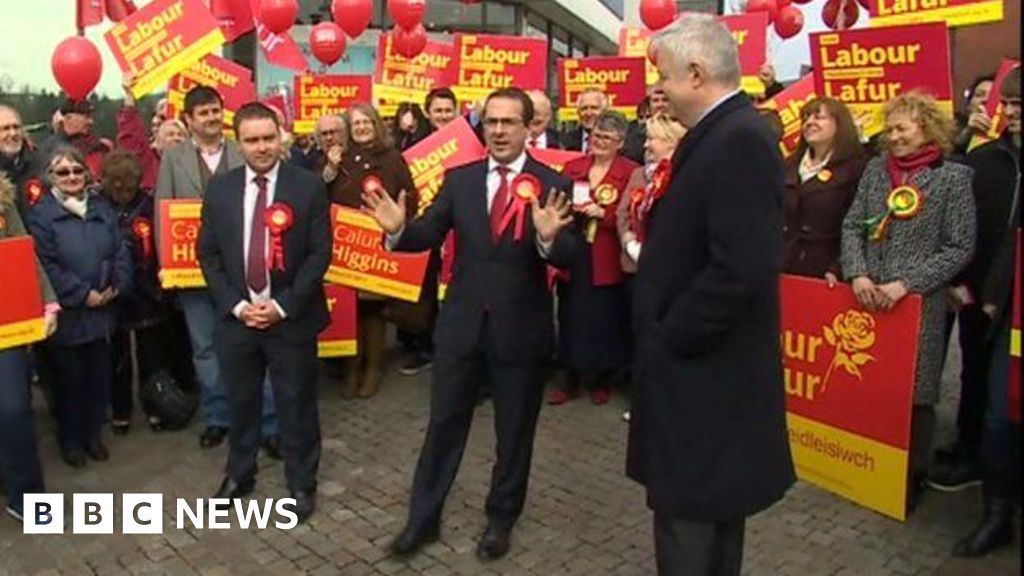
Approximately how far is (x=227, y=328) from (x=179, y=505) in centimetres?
101

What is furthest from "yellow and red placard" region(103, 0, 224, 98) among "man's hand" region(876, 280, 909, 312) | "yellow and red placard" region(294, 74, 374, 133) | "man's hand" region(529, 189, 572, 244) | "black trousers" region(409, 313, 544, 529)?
"man's hand" region(876, 280, 909, 312)

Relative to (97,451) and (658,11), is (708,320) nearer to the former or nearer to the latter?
(97,451)

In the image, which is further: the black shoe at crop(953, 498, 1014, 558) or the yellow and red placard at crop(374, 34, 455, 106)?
the yellow and red placard at crop(374, 34, 455, 106)

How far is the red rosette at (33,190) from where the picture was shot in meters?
5.46

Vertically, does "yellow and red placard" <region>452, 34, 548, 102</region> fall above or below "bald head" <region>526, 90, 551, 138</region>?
above

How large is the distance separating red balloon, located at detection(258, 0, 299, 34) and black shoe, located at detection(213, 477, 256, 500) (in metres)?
6.26

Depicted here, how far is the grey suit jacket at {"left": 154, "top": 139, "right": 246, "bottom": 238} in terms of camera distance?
5.77 meters

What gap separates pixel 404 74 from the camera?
31.3 feet

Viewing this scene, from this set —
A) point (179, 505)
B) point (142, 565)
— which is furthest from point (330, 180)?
point (142, 565)

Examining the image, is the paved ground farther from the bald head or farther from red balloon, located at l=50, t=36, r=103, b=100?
red balloon, located at l=50, t=36, r=103, b=100

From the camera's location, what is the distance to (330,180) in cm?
678

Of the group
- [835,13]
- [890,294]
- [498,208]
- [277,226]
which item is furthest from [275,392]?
[835,13]

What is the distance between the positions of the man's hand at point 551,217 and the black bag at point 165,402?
3302mm

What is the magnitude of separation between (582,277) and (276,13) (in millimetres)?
5362
